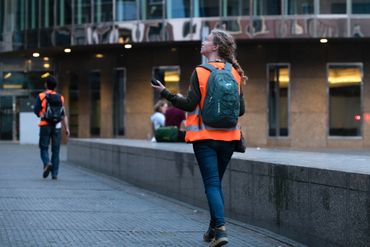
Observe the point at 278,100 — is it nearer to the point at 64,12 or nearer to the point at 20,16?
the point at 64,12

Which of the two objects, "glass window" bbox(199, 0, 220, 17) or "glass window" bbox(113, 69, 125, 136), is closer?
"glass window" bbox(199, 0, 220, 17)

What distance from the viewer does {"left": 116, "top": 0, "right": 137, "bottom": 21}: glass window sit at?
3159 cm

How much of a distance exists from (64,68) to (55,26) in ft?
14.2

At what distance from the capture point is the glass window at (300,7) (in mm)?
29953

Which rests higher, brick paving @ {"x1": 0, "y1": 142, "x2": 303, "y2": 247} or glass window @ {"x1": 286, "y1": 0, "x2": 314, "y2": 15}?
glass window @ {"x1": 286, "y1": 0, "x2": 314, "y2": 15}

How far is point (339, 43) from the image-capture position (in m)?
31.7

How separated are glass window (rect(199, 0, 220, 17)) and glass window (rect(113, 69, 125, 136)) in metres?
5.74

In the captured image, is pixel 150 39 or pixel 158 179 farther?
pixel 150 39

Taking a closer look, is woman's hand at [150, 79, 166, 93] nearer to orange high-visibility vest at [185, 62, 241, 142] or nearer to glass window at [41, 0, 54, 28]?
orange high-visibility vest at [185, 62, 241, 142]

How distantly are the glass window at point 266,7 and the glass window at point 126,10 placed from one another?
4.98m

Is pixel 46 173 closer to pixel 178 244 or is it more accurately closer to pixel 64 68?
pixel 178 244

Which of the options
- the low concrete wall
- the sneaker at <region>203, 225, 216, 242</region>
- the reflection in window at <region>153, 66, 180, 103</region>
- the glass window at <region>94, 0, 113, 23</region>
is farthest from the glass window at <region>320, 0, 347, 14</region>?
the sneaker at <region>203, 225, 216, 242</region>

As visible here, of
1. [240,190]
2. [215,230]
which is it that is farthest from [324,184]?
[240,190]

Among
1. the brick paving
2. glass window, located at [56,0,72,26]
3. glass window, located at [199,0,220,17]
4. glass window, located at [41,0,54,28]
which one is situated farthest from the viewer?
glass window, located at [41,0,54,28]
